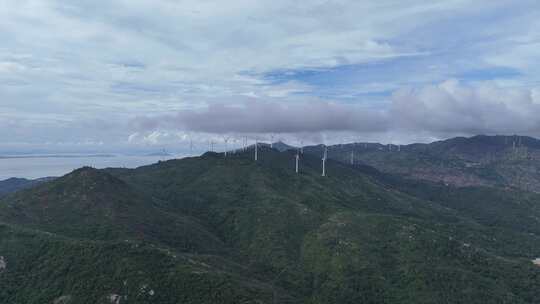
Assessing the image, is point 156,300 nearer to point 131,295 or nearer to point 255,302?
point 131,295

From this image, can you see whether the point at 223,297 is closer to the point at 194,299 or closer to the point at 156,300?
the point at 194,299

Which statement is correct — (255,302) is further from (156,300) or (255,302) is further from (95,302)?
(95,302)

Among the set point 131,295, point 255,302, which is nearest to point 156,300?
point 131,295

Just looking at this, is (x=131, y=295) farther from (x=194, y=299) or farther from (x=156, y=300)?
(x=194, y=299)

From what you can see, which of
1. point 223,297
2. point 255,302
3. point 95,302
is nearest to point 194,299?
point 223,297

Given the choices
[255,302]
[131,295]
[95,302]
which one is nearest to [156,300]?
[131,295]

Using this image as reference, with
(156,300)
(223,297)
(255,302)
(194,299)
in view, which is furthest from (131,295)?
(255,302)
